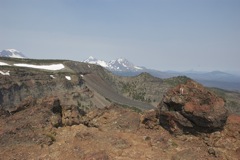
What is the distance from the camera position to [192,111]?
2698 centimetres

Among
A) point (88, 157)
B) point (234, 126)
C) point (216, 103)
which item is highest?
point (216, 103)

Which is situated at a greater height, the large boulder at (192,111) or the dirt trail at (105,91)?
the large boulder at (192,111)

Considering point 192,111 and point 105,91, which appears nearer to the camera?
point 192,111

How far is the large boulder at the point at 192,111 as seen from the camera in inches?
1041

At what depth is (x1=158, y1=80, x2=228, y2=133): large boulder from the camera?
2644cm

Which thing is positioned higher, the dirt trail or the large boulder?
the large boulder

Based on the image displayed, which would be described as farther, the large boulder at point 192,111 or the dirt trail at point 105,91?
the dirt trail at point 105,91

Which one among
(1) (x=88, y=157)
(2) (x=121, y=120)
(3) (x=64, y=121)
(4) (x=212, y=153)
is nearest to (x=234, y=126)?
(4) (x=212, y=153)

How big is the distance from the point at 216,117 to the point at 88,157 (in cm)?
1093

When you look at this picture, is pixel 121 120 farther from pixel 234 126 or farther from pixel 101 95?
pixel 101 95

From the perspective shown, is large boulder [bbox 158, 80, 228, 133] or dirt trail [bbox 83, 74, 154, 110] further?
dirt trail [bbox 83, 74, 154, 110]

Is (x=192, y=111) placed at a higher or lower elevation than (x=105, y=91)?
higher

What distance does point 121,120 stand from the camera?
30594 mm

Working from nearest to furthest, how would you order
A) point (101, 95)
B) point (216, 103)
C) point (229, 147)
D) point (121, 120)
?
1. point (229, 147)
2. point (216, 103)
3. point (121, 120)
4. point (101, 95)
